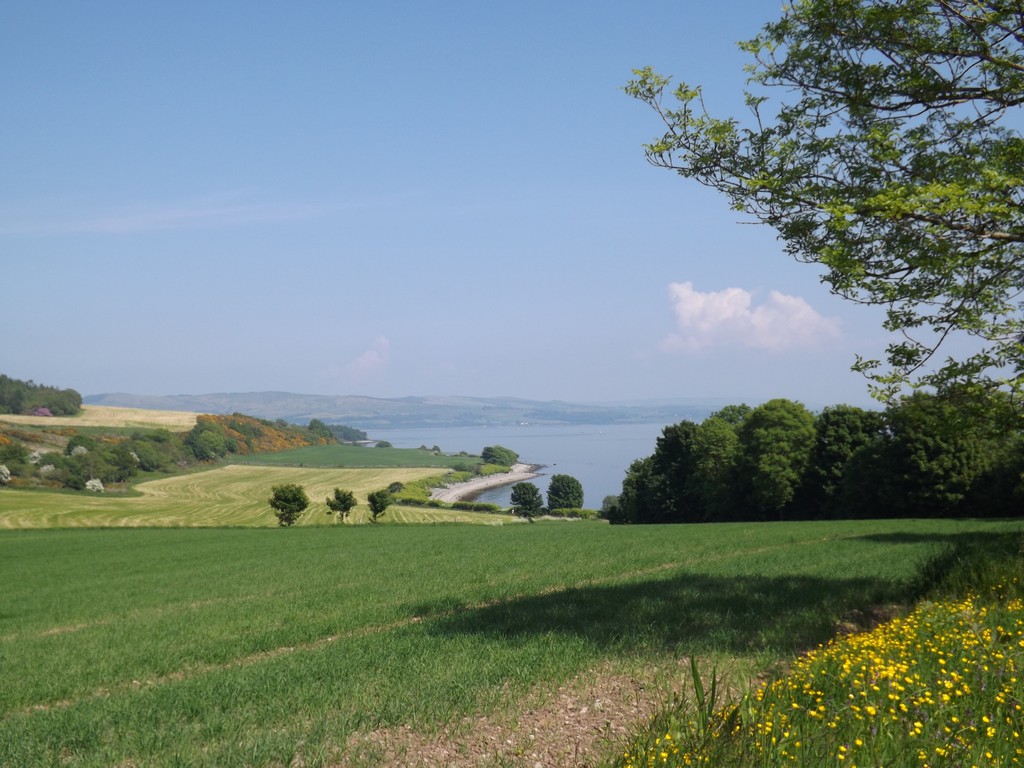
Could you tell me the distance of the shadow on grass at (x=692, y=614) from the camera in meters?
9.59

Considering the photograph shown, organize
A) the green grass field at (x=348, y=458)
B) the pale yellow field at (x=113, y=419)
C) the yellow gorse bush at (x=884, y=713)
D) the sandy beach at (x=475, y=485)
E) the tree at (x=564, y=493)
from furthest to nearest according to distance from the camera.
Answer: the green grass field at (x=348, y=458) → the pale yellow field at (x=113, y=419) → the sandy beach at (x=475, y=485) → the tree at (x=564, y=493) → the yellow gorse bush at (x=884, y=713)

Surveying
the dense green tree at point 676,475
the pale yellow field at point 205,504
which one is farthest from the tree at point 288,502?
the dense green tree at point 676,475

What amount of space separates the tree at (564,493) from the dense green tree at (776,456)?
61.4 metres

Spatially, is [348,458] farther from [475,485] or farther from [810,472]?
[810,472]

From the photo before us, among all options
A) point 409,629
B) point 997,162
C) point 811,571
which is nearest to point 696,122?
point 997,162

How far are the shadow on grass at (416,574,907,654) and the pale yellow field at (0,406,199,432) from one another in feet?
444

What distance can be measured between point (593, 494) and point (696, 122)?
470 ft

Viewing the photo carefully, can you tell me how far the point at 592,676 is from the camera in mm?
7879

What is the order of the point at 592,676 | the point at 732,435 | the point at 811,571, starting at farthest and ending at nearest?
the point at 732,435 < the point at 811,571 < the point at 592,676

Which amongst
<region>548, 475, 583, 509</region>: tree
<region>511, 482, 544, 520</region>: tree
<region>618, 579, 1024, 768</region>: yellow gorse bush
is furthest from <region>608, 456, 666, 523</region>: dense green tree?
<region>618, 579, 1024, 768</region>: yellow gorse bush

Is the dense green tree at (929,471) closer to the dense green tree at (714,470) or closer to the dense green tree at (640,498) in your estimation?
the dense green tree at (714,470)

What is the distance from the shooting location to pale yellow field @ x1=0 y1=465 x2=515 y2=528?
6094 centimetres

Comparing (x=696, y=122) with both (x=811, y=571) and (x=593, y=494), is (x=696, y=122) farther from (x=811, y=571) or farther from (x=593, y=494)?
(x=593, y=494)

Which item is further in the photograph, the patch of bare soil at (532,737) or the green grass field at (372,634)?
the green grass field at (372,634)
